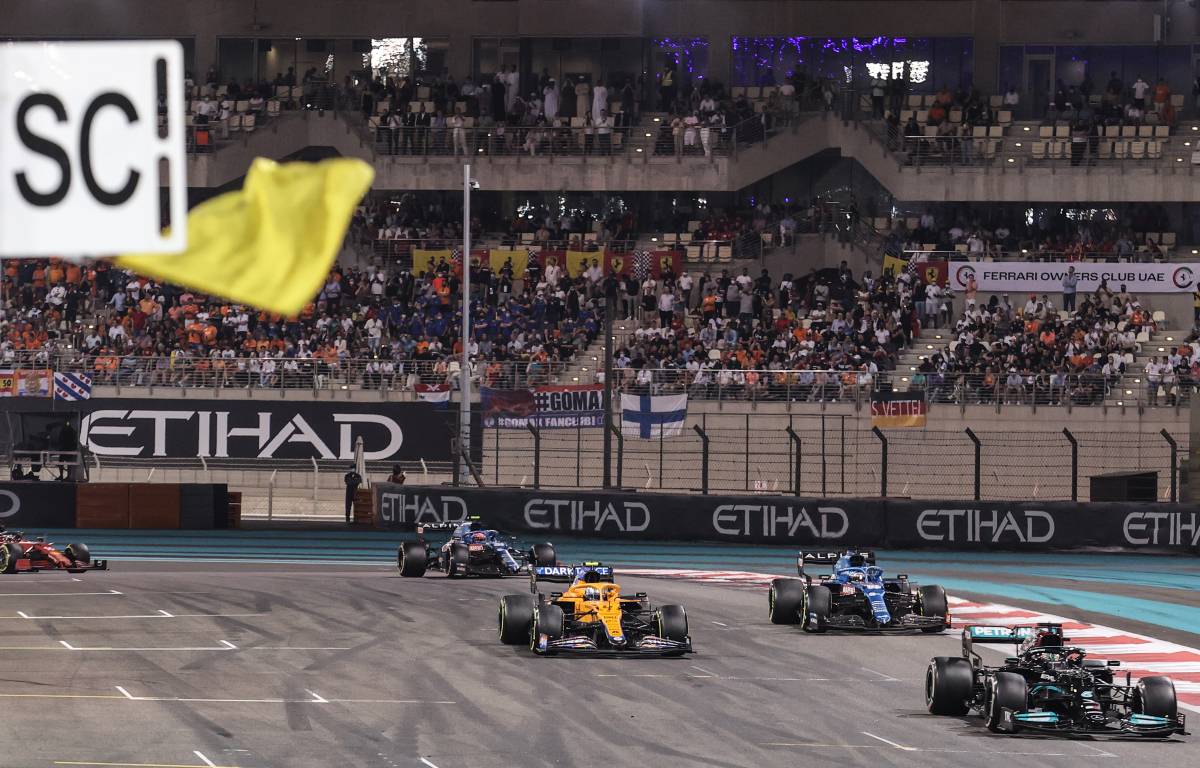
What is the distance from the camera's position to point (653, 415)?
Answer: 130 ft

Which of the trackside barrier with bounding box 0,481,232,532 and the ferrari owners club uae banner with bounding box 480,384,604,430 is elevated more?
the ferrari owners club uae banner with bounding box 480,384,604,430

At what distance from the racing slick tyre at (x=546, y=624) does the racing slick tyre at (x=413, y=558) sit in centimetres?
881

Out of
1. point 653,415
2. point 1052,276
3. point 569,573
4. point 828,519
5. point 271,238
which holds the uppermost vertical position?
point 1052,276

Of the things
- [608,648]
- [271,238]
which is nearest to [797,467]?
[608,648]

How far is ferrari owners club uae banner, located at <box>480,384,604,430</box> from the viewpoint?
130ft

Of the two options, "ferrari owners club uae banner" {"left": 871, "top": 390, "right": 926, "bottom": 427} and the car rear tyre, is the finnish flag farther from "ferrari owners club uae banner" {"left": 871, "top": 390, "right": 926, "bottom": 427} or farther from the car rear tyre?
the car rear tyre

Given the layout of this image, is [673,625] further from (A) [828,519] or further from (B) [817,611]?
(A) [828,519]

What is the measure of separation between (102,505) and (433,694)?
22413mm

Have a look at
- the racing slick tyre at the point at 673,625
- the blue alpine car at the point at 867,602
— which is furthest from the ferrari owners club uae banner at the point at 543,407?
the racing slick tyre at the point at 673,625

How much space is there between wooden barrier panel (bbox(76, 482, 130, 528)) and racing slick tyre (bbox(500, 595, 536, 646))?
19.2m

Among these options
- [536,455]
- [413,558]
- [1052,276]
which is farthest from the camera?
[1052,276]

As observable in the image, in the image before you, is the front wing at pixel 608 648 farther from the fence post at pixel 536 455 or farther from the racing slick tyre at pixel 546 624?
the fence post at pixel 536 455

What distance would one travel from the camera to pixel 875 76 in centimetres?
5888

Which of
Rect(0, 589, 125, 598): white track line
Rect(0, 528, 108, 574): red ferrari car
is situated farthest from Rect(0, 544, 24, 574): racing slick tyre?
Rect(0, 589, 125, 598): white track line
